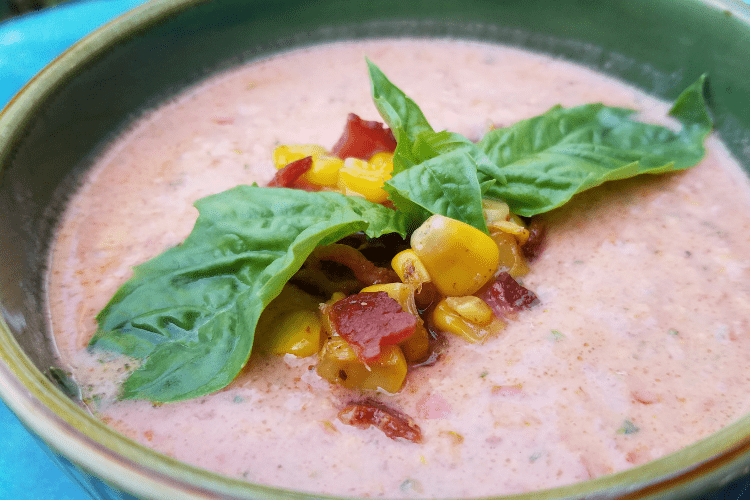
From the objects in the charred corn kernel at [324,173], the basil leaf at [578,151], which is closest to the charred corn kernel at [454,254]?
the basil leaf at [578,151]

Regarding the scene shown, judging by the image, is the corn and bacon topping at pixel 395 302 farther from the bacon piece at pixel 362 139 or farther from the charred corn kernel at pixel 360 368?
the bacon piece at pixel 362 139

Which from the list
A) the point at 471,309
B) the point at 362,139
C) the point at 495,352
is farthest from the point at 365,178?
the point at 495,352

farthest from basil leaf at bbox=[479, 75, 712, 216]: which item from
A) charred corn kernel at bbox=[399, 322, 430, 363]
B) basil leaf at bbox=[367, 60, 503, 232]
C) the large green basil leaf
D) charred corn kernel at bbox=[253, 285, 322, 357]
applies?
charred corn kernel at bbox=[253, 285, 322, 357]

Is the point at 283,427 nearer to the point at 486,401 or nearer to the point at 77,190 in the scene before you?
the point at 486,401

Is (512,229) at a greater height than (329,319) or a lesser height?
greater

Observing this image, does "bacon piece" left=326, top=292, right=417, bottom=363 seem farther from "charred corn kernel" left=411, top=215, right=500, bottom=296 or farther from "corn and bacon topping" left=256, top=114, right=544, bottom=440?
"charred corn kernel" left=411, top=215, right=500, bottom=296

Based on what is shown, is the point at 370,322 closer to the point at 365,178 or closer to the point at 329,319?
the point at 329,319
